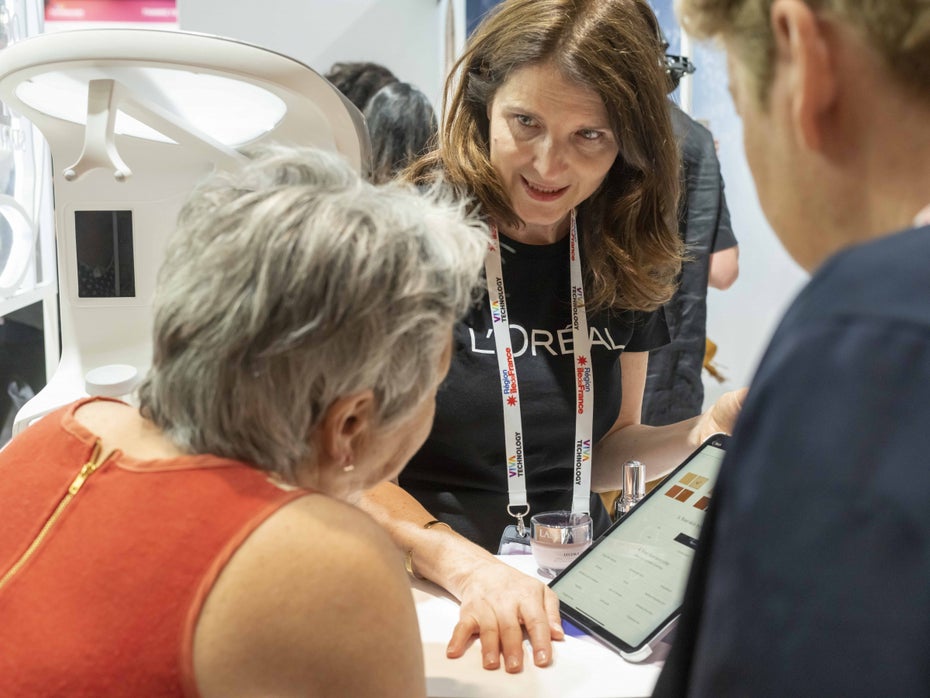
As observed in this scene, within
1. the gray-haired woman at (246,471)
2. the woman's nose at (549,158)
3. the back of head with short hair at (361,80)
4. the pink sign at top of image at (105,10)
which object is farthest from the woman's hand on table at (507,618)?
the pink sign at top of image at (105,10)

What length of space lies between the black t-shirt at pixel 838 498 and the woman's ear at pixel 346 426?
0.49m

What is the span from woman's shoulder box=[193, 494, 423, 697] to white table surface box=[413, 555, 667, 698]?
0.21 m

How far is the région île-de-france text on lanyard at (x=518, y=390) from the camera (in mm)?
1549

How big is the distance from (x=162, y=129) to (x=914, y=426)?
1225 mm

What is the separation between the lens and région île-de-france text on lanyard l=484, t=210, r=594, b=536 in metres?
1.55

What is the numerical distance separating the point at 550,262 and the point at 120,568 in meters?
1.01

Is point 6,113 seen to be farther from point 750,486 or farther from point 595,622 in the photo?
point 750,486

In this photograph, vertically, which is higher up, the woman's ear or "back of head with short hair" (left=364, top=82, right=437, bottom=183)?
"back of head with short hair" (left=364, top=82, right=437, bottom=183)

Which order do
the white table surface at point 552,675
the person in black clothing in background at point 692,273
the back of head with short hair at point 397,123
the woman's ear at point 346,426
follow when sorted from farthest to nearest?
1. the back of head with short hair at point 397,123
2. the person in black clothing in background at point 692,273
3. the white table surface at point 552,675
4. the woman's ear at point 346,426

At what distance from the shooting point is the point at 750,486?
46 cm

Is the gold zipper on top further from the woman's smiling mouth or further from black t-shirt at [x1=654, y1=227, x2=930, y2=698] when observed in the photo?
the woman's smiling mouth

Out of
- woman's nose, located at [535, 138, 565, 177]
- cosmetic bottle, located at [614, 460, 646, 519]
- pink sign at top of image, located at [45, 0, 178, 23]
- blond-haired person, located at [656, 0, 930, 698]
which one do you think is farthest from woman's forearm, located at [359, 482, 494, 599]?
pink sign at top of image, located at [45, 0, 178, 23]

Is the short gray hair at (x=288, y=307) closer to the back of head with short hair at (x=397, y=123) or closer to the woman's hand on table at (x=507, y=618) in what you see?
the woman's hand on table at (x=507, y=618)

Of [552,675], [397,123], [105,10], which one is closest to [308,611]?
[552,675]
